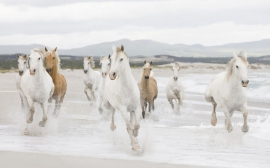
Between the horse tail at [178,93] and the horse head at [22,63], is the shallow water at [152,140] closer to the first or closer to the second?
the horse head at [22,63]

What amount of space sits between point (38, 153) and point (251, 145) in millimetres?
4146

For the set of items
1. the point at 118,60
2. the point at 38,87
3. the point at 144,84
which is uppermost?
the point at 118,60

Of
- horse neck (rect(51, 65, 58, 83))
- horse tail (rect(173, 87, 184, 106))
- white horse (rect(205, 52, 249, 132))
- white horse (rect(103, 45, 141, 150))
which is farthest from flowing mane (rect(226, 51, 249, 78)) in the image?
horse tail (rect(173, 87, 184, 106))

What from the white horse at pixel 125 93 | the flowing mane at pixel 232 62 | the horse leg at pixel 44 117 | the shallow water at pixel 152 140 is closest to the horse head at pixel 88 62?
the shallow water at pixel 152 140

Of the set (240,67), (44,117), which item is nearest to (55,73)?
(44,117)

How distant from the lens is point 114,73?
269 inches

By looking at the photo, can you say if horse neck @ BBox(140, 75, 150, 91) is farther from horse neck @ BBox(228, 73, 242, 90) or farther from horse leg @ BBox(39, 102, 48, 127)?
horse neck @ BBox(228, 73, 242, 90)

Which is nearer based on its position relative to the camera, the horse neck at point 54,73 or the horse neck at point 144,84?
the horse neck at point 54,73

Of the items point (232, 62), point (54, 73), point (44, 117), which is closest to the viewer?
point (232, 62)

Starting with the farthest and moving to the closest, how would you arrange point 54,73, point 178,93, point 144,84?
point 178,93, point 144,84, point 54,73

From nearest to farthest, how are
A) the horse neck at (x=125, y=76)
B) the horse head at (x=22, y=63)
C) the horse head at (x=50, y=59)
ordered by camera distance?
the horse neck at (x=125, y=76) → the horse head at (x=50, y=59) → the horse head at (x=22, y=63)

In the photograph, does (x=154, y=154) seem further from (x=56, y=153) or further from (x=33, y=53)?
(x=33, y=53)

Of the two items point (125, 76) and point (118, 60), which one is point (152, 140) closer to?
point (125, 76)

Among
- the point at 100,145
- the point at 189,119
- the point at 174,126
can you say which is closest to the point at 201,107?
the point at 189,119
